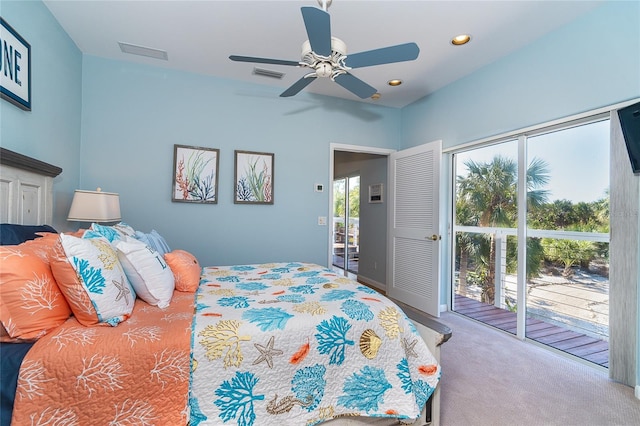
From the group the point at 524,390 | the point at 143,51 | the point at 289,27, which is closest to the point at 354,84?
the point at 289,27

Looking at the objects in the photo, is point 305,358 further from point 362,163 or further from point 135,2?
point 362,163

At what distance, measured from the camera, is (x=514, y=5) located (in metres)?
2.24

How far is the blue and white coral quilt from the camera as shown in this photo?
1.22 m

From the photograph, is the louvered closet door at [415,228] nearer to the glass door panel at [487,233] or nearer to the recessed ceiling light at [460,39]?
the glass door panel at [487,233]

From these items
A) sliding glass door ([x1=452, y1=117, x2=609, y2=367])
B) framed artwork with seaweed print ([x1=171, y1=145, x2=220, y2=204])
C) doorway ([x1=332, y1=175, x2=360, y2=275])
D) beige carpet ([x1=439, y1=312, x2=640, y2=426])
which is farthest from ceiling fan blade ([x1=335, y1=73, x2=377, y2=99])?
doorway ([x1=332, y1=175, x2=360, y2=275])

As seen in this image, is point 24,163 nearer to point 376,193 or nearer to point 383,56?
point 383,56

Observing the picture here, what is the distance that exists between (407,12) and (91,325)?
9.15ft

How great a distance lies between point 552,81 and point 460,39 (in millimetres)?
860

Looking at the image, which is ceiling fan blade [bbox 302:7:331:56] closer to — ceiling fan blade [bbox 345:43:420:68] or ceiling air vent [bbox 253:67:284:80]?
ceiling fan blade [bbox 345:43:420:68]

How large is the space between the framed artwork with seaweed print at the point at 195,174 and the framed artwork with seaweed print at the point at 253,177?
25 cm

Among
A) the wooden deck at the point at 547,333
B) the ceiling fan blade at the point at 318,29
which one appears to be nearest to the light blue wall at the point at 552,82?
the wooden deck at the point at 547,333

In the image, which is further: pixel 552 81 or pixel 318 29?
pixel 552 81

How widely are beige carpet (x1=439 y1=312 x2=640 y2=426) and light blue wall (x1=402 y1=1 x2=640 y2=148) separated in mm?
2037

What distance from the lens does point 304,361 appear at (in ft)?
4.36
